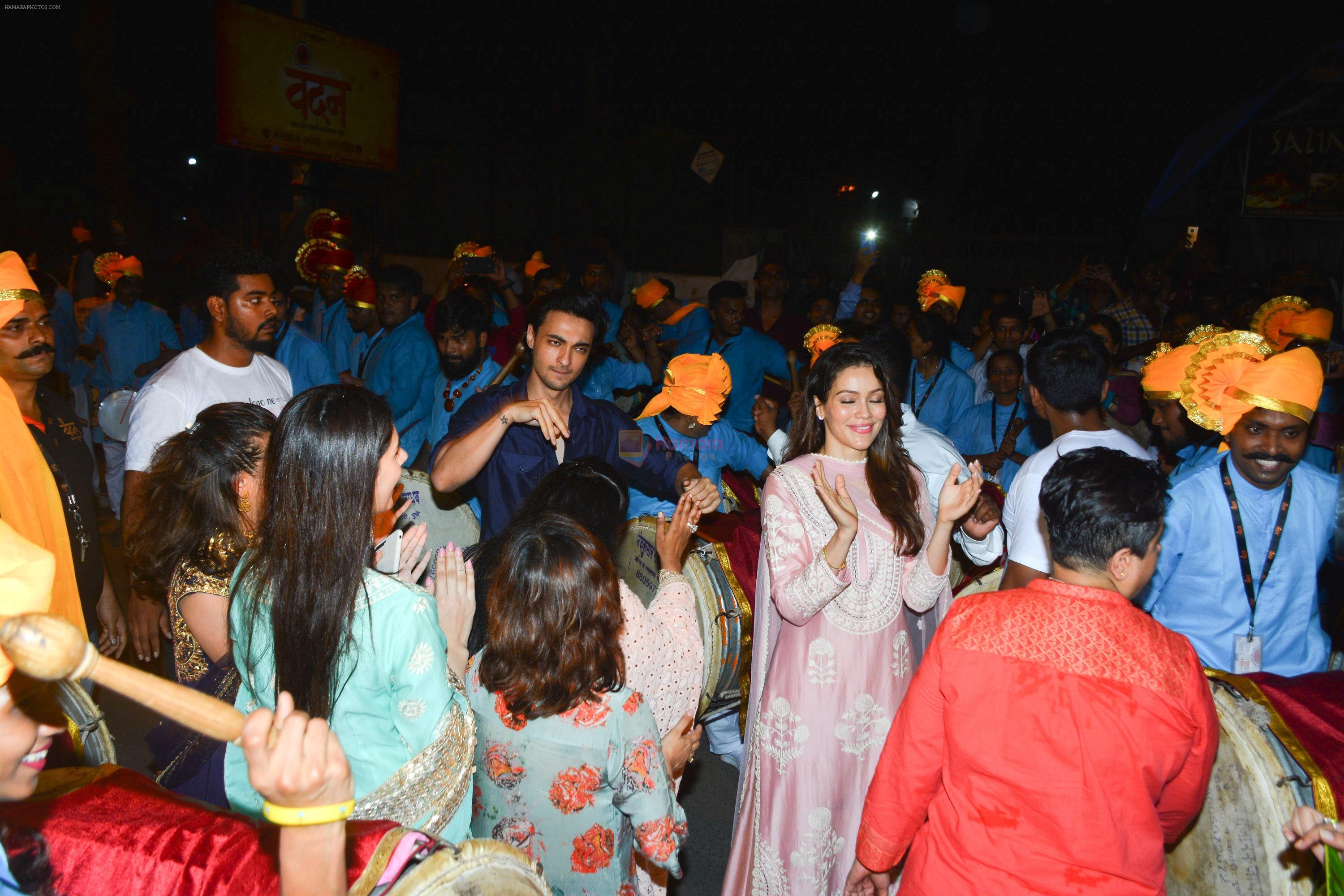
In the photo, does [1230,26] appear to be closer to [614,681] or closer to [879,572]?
[879,572]

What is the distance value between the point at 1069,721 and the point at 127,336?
7.93m

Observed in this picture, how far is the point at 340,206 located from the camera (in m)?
15.0

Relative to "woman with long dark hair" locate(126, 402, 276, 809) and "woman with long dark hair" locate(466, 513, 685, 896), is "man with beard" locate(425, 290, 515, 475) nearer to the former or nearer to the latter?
"woman with long dark hair" locate(126, 402, 276, 809)

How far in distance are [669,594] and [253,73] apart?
12046mm

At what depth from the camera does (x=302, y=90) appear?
1227cm

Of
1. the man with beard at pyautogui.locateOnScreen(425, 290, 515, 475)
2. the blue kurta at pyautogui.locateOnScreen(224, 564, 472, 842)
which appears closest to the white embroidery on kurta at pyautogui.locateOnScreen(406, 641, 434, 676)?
the blue kurta at pyautogui.locateOnScreen(224, 564, 472, 842)

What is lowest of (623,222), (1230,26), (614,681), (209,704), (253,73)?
(614,681)

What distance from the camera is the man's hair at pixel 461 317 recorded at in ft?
17.6

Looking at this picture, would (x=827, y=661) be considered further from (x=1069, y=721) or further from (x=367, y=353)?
(x=367, y=353)

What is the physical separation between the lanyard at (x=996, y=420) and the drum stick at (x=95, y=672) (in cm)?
547

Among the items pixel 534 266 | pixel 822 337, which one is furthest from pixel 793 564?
pixel 534 266

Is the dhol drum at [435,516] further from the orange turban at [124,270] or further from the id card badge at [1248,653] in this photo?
the orange turban at [124,270]

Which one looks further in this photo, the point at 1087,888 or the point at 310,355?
the point at 310,355

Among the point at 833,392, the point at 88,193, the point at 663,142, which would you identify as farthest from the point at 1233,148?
the point at 88,193
